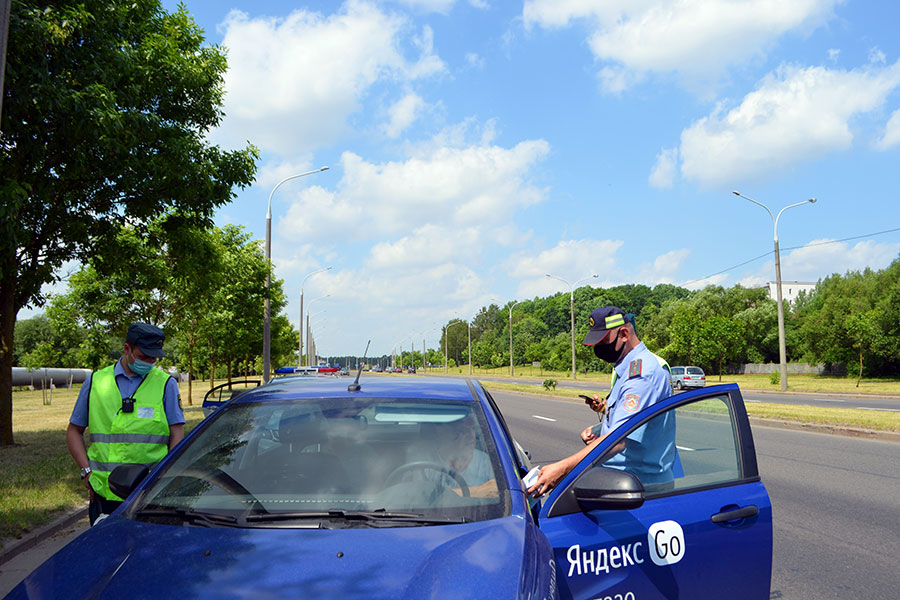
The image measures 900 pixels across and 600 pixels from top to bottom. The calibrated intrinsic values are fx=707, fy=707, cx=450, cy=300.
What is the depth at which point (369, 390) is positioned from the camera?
Result: 11.2 ft

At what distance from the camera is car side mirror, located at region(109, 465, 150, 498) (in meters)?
2.96

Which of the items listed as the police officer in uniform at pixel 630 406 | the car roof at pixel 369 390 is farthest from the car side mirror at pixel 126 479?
the police officer in uniform at pixel 630 406

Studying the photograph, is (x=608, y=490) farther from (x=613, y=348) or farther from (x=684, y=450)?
(x=613, y=348)

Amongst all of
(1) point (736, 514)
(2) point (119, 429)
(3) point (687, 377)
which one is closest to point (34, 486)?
(2) point (119, 429)

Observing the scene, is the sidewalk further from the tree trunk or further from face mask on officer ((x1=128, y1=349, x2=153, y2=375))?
the tree trunk

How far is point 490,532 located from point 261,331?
33346 mm

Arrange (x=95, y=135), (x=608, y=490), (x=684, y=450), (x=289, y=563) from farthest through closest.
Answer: (x=95, y=135) → (x=684, y=450) → (x=608, y=490) → (x=289, y=563)

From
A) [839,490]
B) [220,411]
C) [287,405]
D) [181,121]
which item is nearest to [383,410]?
[287,405]

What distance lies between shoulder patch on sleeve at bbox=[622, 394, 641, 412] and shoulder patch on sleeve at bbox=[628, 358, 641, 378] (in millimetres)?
132

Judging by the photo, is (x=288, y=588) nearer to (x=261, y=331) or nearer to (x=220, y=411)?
(x=220, y=411)

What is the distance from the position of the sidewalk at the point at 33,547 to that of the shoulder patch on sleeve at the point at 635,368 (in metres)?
4.25

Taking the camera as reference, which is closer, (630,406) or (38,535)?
(630,406)

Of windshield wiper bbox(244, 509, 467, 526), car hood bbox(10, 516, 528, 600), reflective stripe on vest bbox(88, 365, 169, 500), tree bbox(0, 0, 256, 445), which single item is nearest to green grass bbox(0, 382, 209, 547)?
tree bbox(0, 0, 256, 445)

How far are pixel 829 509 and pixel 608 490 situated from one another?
6087 mm
